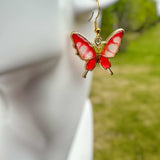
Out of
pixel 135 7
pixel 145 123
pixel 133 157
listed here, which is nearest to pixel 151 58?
pixel 135 7

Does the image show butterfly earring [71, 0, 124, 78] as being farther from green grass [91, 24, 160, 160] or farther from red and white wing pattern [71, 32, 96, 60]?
green grass [91, 24, 160, 160]

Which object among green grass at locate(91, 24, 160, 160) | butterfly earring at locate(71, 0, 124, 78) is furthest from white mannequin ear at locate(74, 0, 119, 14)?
green grass at locate(91, 24, 160, 160)

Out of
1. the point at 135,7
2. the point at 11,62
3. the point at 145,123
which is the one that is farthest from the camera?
the point at 135,7

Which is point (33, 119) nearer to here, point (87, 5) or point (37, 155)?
point (37, 155)

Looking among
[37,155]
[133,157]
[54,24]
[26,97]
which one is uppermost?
[54,24]

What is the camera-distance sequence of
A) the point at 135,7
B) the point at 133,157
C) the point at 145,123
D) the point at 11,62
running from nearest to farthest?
the point at 11,62, the point at 133,157, the point at 145,123, the point at 135,7

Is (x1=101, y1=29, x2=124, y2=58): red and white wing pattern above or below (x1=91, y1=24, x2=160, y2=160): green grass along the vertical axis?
above
